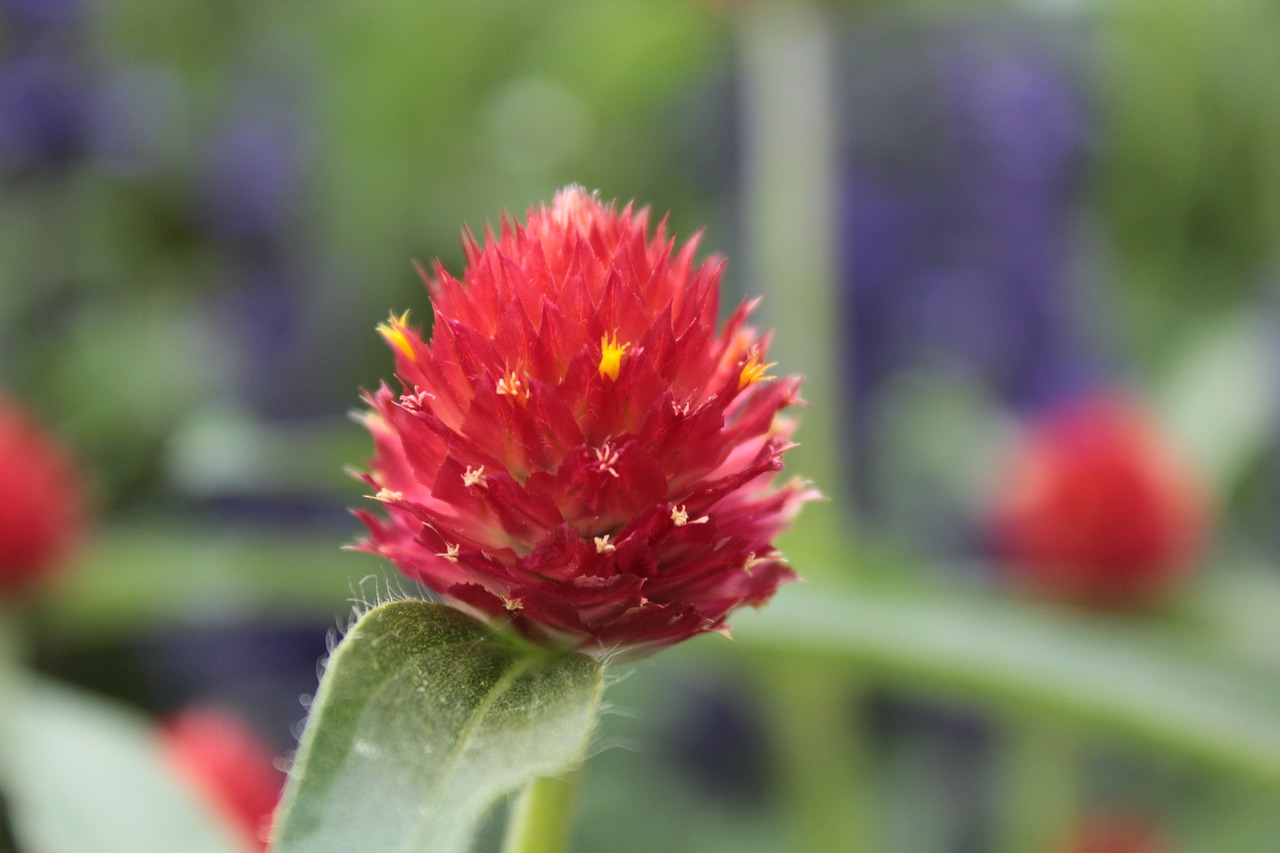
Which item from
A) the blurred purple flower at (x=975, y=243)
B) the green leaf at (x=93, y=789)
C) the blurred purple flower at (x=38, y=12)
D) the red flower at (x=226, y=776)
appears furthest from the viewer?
the blurred purple flower at (x=38, y=12)

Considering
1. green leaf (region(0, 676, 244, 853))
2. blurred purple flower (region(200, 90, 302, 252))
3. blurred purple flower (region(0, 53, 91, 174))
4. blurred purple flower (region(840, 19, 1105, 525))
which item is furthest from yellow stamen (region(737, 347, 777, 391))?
blurred purple flower (region(0, 53, 91, 174))

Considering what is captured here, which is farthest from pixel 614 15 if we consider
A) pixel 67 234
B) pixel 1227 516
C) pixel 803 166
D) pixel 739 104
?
pixel 1227 516

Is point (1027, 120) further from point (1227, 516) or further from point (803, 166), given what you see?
point (1227, 516)

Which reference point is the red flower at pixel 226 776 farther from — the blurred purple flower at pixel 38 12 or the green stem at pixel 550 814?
the blurred purple flower at pixel 38 12

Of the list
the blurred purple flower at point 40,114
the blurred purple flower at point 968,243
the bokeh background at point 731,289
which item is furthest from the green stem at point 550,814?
the blurred purple flower at point 40,114

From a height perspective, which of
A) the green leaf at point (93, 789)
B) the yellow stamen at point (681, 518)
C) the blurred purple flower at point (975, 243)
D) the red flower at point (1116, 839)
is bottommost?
the green leaf at point (93, 789)

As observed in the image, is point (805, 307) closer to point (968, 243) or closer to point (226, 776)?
point (968, 243)

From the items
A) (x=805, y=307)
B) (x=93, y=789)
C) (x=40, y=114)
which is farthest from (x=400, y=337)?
(x=40, y=114)
